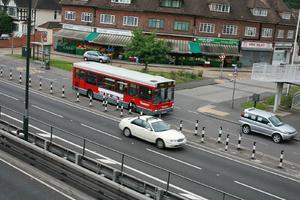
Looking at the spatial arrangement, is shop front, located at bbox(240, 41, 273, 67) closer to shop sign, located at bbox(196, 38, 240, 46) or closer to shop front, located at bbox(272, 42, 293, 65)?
shop front, located at bbox(272, 42, 293, 65)

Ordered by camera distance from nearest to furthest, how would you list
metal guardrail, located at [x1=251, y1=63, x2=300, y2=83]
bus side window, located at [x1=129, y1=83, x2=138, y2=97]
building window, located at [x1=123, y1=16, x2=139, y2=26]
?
bus side window, located at [x1=129, y1=83, x2=138, y2=97] < metal guardrail, located at [x1=251, y1=63, x2=300, y2=83] < building window, located at [x1=123, y1=16, x2=139, y2=26]

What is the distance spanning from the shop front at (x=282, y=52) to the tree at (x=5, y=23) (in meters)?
48.9

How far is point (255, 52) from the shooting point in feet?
236

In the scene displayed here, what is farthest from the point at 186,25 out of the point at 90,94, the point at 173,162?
the point at 173,162

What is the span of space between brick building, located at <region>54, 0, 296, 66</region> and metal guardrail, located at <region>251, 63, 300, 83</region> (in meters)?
27.8

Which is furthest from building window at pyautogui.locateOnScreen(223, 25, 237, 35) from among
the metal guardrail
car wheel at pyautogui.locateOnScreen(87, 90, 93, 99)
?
car wheel at pyautogui.locateOnScreen(87, 90, 93, 99)

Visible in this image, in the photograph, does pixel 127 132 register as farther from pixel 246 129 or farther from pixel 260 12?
pixel 260 12

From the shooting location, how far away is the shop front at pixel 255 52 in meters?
70.4

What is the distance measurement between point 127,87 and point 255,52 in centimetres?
4154

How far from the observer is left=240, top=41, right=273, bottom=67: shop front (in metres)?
70.4

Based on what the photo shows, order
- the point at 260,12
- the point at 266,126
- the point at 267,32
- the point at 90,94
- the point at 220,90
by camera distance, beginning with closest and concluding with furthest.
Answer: the point at 266,126
the point at 90,94
the point at 220,90
the point at 260,12
the point at 267,32

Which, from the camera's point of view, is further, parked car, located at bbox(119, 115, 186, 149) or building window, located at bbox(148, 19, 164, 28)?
building window, located at bbox(148, 19, 164, 28)

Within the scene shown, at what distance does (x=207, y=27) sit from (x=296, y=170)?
44.9m

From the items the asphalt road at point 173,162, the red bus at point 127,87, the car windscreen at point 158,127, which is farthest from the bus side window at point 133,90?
the car windscreen at point 158,127
